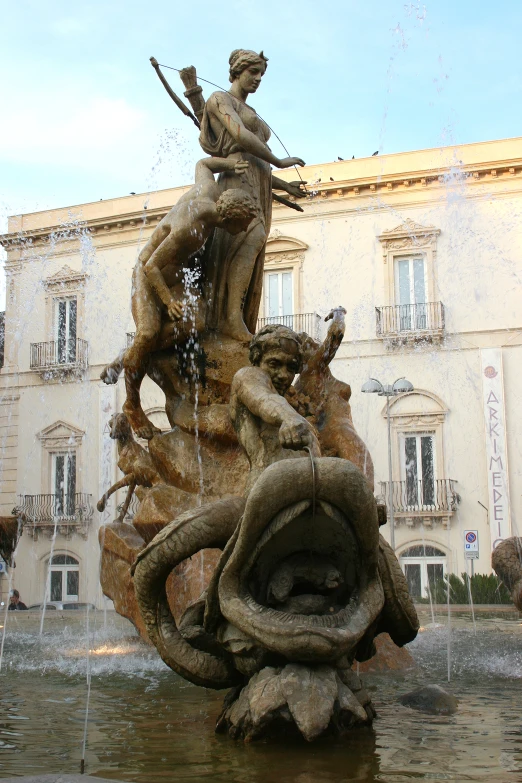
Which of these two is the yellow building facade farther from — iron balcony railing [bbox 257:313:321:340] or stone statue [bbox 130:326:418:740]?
stone statue [bbox 130:326:418:740]

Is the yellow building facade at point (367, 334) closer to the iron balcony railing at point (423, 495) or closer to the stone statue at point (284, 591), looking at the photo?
the iron balcony railing at point (423, 495)

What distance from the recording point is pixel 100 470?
25844 millimetres

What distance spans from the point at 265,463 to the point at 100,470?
877 inches

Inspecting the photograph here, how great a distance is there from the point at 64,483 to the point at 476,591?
12162mm

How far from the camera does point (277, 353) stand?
4.34 metres

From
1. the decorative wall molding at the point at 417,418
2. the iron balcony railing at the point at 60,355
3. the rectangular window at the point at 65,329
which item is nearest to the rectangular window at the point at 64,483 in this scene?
the iron balcony railing at the point at 60,355

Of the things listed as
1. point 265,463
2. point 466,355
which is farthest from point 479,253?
point 265,463

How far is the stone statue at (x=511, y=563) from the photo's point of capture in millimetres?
7441

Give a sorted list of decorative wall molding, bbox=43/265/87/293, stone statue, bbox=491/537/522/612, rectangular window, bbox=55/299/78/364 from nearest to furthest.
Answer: stone statue, bbox=491/537/522/612 < rectangular window, bbox=55/299/78/364 < decorative wall molding, bbox=43/265/87/293

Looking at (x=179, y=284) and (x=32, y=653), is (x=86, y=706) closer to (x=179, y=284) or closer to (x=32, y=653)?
(x=179, y=284)

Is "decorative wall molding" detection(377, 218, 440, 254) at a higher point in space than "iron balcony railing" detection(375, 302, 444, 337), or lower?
higher

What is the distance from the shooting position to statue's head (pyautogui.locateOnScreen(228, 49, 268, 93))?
7.06 metres

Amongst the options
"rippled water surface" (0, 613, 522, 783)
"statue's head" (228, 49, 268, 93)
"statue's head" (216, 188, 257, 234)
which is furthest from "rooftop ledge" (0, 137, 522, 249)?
"rippled water surface" (0, 613, 522, 783)

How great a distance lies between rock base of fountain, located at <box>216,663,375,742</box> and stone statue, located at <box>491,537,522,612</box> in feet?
13.8
